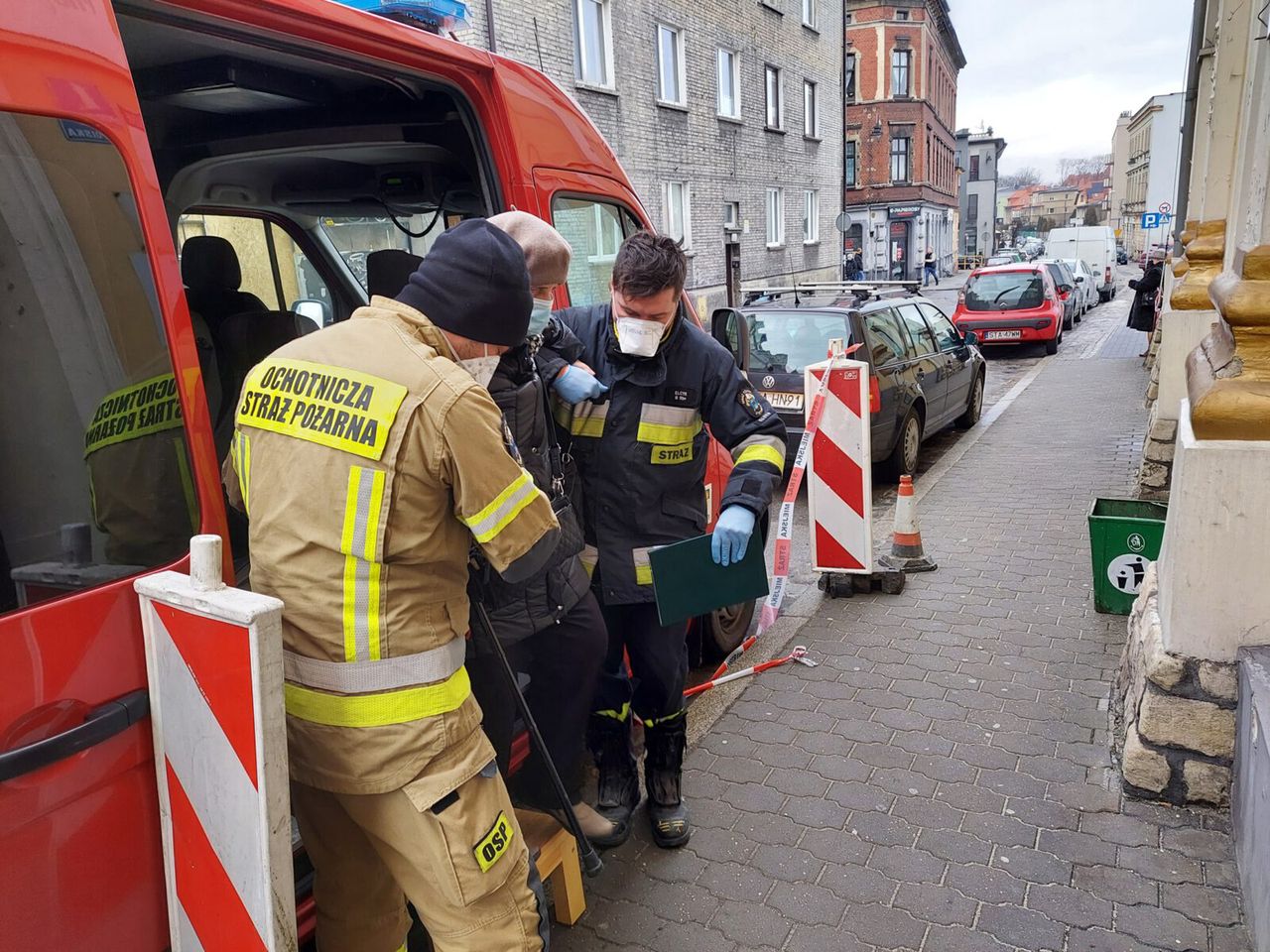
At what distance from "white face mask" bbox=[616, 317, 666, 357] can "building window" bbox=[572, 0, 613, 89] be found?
50.6ft

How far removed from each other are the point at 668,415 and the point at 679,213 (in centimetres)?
1884

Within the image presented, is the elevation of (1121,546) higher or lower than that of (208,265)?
lower

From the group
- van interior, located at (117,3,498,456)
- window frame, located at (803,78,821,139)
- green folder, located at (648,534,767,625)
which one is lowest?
green folder, located at (648,534,767,625)

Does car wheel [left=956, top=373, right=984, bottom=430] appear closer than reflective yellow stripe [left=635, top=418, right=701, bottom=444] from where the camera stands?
No

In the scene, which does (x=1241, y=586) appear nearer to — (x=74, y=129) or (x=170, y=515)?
(x=170, y=515)

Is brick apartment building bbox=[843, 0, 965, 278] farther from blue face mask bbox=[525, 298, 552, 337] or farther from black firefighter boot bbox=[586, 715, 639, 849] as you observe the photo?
blue face mask bbox=[525, 298, 552, 337]

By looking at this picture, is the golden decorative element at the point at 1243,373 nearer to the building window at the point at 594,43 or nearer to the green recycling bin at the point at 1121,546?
the green recycling bin at the point at 1121,546

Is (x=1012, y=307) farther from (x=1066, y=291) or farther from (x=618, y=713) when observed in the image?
(x=618, y=713)

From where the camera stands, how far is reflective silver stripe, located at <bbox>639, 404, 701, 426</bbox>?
3025 millimetres

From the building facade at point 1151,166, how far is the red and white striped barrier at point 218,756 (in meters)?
15.2

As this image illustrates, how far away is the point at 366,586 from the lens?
1.86m

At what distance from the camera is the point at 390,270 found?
13.4 ft

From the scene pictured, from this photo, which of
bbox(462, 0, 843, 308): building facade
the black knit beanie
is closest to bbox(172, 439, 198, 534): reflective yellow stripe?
the black knit beanie

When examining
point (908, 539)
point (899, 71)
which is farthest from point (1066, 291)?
point (899, 71)
